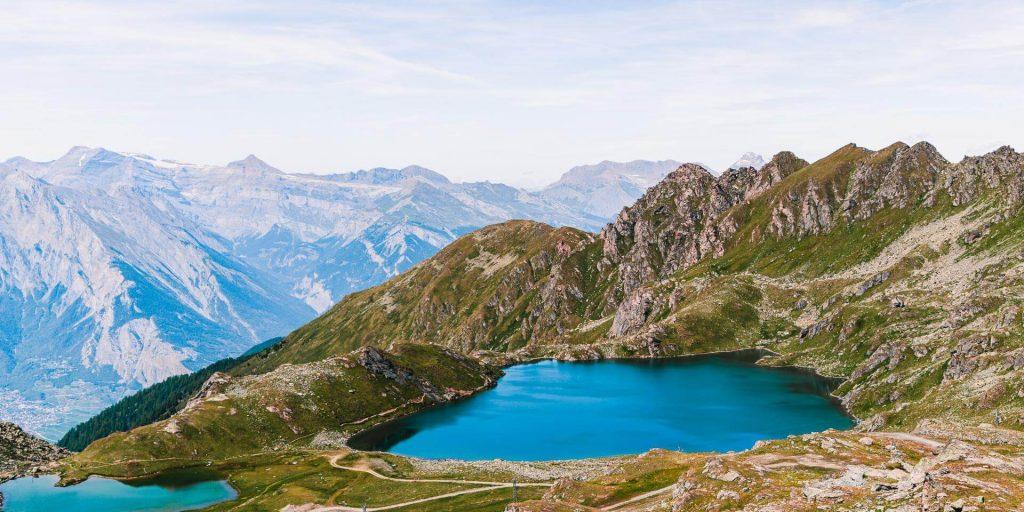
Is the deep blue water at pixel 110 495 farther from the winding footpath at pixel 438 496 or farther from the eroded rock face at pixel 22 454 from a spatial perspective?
the winding footpath at pixel 438 496

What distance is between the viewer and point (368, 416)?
656 feet

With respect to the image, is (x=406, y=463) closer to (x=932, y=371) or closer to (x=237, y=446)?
(x=237, y=446)

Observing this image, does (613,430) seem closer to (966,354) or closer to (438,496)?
(438,496)

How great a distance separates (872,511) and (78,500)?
448 feet

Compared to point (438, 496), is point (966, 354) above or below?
above

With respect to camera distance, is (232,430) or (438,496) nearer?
(438,496)

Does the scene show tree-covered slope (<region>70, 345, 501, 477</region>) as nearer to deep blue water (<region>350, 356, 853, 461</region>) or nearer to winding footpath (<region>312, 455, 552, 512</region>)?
deep blue water (<region>350, 356, 853, 461</region>)

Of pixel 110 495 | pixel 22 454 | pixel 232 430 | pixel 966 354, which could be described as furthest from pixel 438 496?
pixel 966 354

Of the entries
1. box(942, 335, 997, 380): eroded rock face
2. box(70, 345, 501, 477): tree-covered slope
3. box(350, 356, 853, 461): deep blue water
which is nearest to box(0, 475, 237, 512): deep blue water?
box(70, 345, 501, 477): tree-covered slope

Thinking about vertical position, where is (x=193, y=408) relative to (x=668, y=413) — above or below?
above

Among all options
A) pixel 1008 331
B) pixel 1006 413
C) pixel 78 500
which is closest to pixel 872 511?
pixel 1006 413

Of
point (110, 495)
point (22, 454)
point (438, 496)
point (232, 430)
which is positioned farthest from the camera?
point (232, 430)

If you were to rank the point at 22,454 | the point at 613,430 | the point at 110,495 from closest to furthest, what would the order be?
the point at 110,495
the point at 22,454
the point at 613,430

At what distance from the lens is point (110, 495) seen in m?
133
